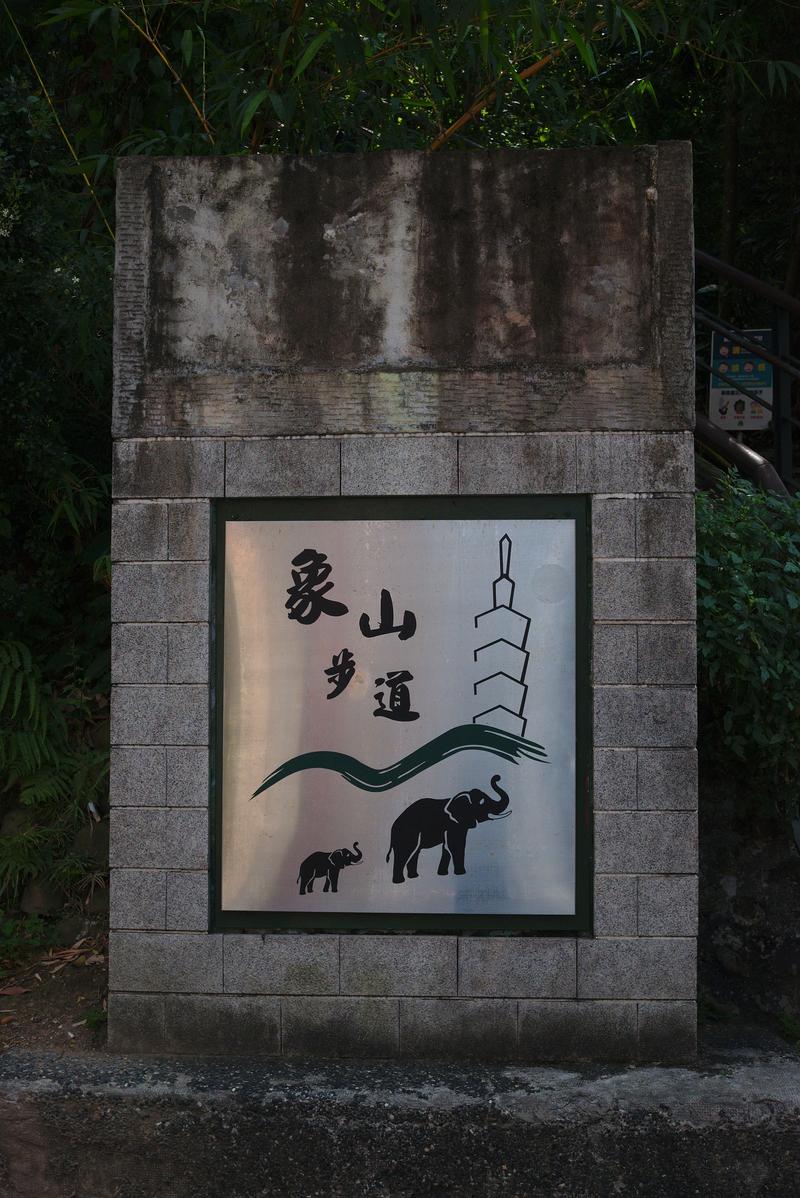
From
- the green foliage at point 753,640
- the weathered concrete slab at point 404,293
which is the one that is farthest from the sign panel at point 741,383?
the weathered concrete slab at point 404,293

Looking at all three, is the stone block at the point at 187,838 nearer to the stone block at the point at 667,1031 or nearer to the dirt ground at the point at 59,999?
the dirt ground at the point at 59,999

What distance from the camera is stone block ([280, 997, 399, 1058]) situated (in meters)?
4.55

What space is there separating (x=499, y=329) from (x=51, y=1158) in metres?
3.65

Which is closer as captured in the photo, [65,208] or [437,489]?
[437,489]

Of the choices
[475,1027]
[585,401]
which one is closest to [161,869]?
[475,1027]

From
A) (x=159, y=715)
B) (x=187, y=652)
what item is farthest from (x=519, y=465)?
(x=159, y=715)

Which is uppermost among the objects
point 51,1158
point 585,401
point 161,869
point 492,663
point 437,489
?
point 585,401

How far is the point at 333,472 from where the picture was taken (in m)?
4.66

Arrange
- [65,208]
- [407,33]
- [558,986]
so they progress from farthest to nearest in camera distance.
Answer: [65,208]
[407,33]
[558,986]

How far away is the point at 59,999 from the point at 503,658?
253 centimetres

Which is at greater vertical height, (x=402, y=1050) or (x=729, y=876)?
(x=729, y=876)

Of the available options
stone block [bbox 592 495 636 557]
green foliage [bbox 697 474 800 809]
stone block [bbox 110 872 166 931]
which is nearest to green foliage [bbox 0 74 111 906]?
stone block [bbox 110 872 166 931]

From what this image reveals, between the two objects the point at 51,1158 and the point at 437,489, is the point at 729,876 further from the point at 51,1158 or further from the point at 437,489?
the point at 51,1158

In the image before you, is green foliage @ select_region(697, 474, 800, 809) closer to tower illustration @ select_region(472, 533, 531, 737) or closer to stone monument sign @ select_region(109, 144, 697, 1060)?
stone monument sign @ select_region(109, 144, 697, 1060)
